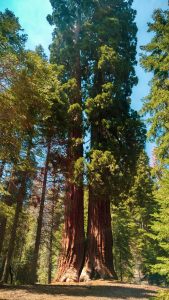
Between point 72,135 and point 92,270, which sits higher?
point 72,135

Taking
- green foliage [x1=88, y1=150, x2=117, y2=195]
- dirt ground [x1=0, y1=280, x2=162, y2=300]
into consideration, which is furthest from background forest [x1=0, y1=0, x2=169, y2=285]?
dirt ground [x1=0, y1=280, x2=162, y2=300]

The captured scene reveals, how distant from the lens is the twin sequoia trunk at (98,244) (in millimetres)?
15047

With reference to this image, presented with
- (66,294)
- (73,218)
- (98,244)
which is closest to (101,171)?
(73,218)

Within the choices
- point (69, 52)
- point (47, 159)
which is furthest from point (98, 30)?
point (47, 159)

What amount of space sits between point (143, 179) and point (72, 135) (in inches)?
625

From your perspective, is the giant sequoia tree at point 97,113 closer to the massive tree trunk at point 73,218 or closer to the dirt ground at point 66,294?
the massive tree trunk at point 73,218

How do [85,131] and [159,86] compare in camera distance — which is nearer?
[159,86]

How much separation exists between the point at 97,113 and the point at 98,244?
6747 millimetres

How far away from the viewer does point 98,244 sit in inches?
624

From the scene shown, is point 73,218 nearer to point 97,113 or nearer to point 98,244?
point 98,244

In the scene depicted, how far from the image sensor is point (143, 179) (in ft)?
103

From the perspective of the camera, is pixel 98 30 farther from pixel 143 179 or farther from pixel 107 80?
pixel 143 179

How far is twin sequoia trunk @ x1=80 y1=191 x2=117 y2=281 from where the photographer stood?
15.0 metres

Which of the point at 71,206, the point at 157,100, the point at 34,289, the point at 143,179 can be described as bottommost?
the point at 34,289
